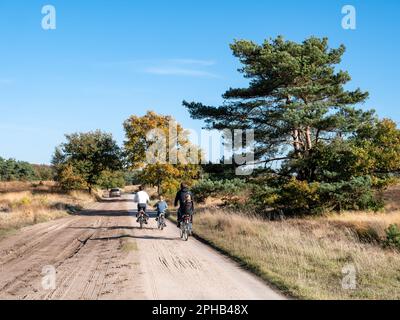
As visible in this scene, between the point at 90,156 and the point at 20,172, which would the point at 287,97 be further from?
the point at 20,172

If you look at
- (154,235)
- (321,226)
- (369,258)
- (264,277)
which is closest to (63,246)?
(154,235)

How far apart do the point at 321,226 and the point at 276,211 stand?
22.3 feet

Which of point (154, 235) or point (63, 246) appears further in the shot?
point (154, 235)

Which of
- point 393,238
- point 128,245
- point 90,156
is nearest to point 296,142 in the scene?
point 393,238

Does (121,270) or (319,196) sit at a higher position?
(319,196)

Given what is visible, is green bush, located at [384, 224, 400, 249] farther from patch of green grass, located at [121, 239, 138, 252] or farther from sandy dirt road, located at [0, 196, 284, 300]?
patch of green grass, located at [121, 239, 138, 252]

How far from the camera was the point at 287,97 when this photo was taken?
29.4 metres

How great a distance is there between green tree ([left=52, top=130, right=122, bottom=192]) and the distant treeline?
54.1 metres

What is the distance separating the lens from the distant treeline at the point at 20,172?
380 feet

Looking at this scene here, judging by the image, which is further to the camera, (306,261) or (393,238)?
(393,238)

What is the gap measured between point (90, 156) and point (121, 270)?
55.6 metres

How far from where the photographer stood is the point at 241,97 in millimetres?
30266

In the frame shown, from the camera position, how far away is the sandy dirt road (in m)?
8.69
